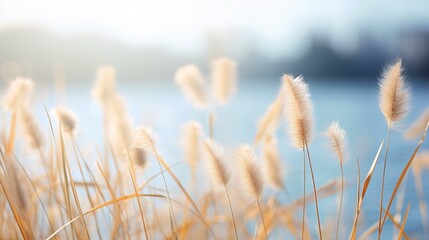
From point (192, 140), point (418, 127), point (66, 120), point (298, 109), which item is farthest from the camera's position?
point (418, 127)

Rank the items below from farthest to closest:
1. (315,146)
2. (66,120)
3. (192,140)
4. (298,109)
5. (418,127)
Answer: (315,146) → (418,127) → (192,140) → (66,120) → (298,109)

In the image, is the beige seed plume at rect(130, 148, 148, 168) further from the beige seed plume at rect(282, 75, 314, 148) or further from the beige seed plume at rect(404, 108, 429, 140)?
the beige seed plume at rect(404, 108, 429, 140)

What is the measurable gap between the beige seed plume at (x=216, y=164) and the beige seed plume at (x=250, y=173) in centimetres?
3

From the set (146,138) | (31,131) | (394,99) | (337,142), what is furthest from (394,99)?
(31,131)

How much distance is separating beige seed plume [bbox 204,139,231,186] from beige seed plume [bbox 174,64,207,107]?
23.9 inches

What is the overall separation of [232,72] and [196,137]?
35cm

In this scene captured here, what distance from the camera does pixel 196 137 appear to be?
1.46 m

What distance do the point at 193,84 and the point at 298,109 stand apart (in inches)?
26.4

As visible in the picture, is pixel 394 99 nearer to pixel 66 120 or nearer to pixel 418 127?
pixel 418 127

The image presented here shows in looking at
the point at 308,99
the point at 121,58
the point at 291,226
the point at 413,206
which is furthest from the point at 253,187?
the point at 121,58

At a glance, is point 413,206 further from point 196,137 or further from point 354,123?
point 354,123

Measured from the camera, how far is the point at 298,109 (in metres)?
1.12

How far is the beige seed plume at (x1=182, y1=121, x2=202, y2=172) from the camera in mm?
1413

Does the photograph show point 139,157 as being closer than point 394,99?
No
